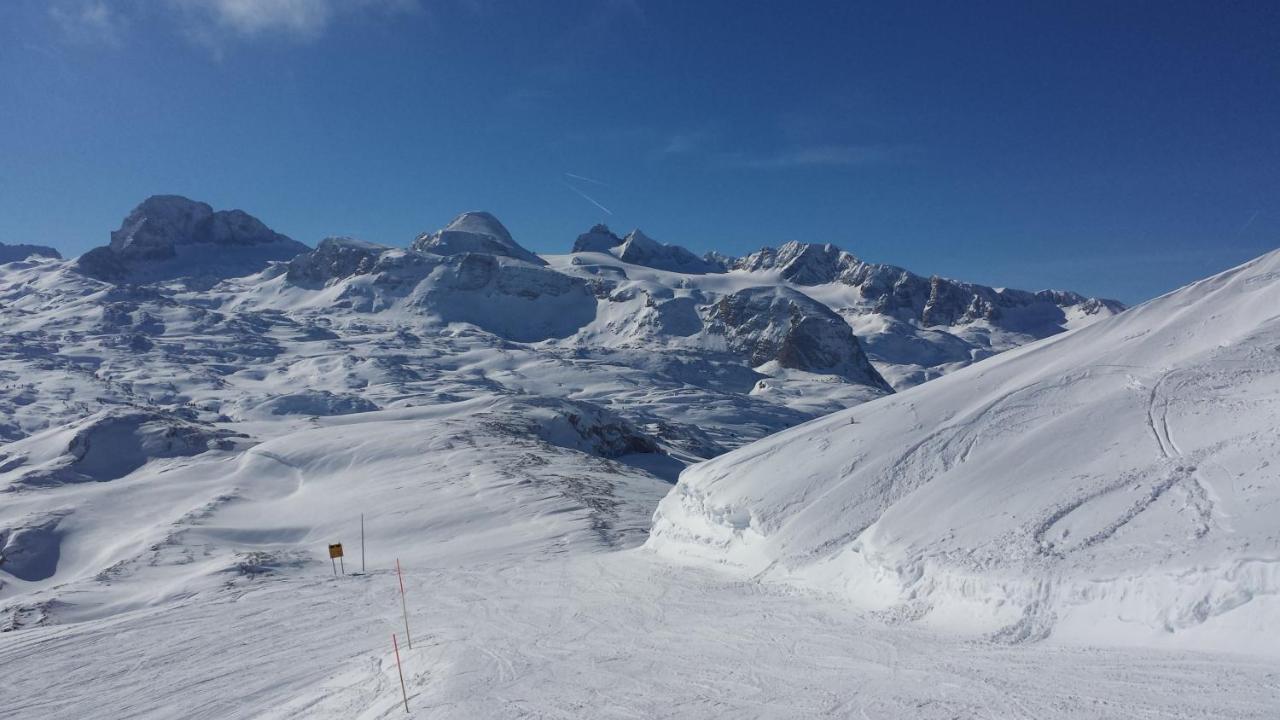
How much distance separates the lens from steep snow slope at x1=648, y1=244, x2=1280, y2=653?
37.9 feet

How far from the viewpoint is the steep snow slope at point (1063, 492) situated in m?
11.6

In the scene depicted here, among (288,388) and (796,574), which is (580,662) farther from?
(288,388)

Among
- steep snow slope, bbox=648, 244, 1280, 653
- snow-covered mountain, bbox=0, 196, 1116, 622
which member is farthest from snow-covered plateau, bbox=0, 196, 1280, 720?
snow-covered mountain, bbox=0, 196, 1116, 622

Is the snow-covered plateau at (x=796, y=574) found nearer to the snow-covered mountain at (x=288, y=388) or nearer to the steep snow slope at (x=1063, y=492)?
the steep snow slope at (x=1063, y=492)

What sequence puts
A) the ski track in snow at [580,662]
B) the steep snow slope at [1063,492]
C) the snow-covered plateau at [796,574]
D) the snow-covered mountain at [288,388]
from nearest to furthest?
the ski track in snow at [580,662] → the snow-covered plateau at [796,574] → the steep snow slope at [1063,492] → the snow-covered mountain at [288,388]

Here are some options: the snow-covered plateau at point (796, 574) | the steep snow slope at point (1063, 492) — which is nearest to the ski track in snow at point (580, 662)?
the snow-covered plateau at point (796, 574)

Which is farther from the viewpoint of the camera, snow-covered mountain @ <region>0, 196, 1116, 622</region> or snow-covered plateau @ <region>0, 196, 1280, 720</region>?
snow-covered mountain @ <region>0, 196, 1116, 622</region>

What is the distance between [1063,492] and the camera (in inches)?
601

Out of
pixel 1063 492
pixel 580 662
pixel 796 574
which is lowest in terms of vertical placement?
pixel 580 662

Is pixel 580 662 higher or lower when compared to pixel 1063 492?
lower

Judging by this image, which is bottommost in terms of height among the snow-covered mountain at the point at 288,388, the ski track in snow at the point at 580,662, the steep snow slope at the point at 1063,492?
the ski track in snow at the point at 580,662

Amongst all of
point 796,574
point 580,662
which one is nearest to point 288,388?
point 796,574

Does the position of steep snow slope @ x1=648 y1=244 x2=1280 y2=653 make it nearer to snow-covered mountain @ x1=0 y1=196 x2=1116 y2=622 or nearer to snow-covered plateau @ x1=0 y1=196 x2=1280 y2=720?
snow-covered plateau @ x1=0 y1=196 x2=1280 y2=720

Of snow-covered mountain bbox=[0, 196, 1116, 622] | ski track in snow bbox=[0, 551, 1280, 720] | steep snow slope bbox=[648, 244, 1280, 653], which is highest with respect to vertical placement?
snow-covered mountain bbox=[0, 196, 1116, 622]
